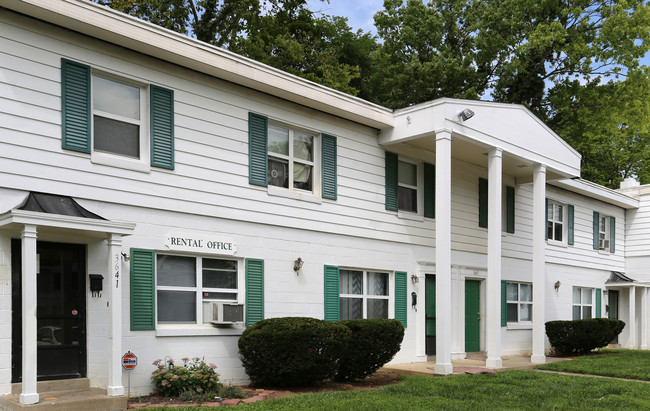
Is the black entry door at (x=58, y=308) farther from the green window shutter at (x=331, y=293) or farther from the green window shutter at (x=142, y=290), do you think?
the green window shutter at (x=331, y=293)

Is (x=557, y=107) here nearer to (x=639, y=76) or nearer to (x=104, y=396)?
(x=639, y=76)

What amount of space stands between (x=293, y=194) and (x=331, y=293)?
2074 millimetres

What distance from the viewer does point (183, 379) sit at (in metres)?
8.85

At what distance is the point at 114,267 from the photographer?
26.8ft

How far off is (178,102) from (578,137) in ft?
69.5

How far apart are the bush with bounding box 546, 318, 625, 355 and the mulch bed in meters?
7.13

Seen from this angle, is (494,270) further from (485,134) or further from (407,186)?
(485,134)

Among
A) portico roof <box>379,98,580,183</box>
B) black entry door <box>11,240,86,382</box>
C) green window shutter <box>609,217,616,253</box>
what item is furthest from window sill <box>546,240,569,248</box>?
black entry door <box>11,240,86,382</box>

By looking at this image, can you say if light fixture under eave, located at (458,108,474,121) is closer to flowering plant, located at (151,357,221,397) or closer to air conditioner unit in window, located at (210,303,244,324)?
air conditioner unit in window, located at (210,303,244,324)

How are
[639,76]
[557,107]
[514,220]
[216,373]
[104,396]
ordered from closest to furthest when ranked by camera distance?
[104,396]
[216,373]
[514,220]
[639,76]
[557,107]

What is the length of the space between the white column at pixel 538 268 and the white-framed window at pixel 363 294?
4042mm

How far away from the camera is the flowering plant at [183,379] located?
8797 mm

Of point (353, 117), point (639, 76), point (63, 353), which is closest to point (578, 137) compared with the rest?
point (639, 76)

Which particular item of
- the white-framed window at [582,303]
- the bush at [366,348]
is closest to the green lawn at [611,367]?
the bush at [366,348]
